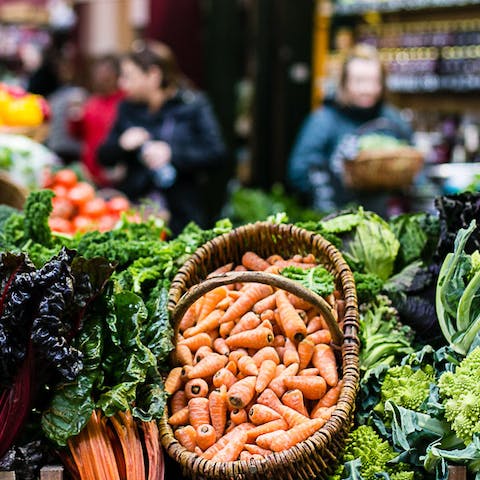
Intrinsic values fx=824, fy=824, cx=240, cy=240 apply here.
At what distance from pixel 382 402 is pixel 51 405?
919 mm

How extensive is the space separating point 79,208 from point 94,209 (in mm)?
116

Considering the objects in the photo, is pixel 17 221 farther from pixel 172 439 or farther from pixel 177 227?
pixel 177 227

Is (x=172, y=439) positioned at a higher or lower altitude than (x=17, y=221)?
lower

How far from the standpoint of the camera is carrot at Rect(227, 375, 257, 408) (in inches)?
89.0

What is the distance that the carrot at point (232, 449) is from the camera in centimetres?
215

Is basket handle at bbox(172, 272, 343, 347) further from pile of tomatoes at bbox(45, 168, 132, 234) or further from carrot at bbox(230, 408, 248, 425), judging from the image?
pile of tomatoes at bbox(45, 168, 132, 234)

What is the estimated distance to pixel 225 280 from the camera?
2234 mm

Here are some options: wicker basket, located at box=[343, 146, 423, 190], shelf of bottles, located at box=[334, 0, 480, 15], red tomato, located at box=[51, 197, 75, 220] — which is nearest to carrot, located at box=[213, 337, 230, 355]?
red tomato, located at box=[51, 197, 75, 220]

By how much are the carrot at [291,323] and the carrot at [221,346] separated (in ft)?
0.59

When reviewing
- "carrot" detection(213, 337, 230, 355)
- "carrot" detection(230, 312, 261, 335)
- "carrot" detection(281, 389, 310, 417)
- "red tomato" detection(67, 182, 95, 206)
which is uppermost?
"red tomato" detection(67, 182, 95, 206)

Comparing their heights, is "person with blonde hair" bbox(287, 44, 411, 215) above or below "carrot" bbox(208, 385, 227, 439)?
above

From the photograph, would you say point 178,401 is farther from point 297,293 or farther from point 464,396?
point 464,396

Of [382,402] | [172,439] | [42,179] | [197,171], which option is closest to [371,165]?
[197,171]

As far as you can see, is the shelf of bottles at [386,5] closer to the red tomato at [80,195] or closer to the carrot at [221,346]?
the red tomato at [80,195]
